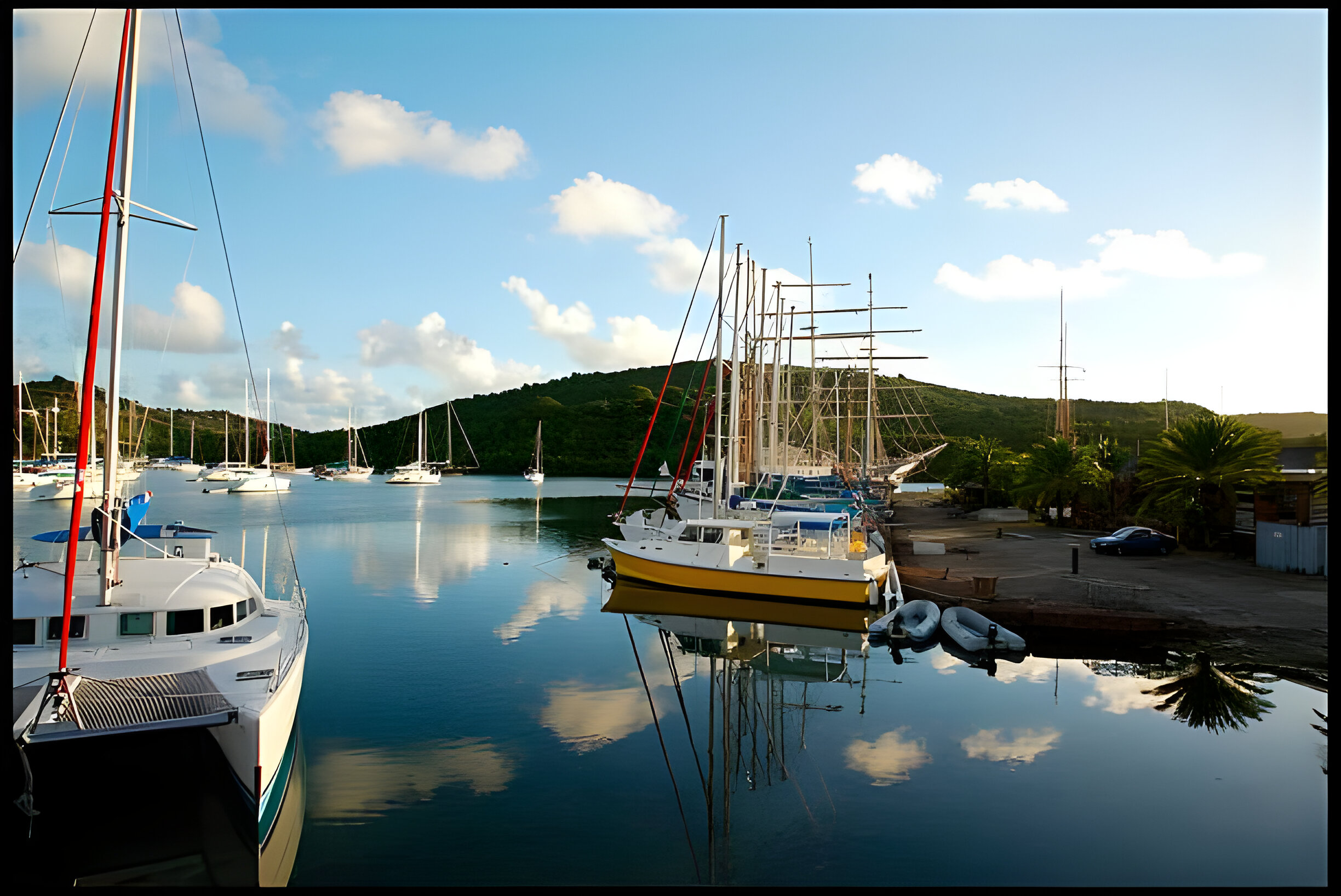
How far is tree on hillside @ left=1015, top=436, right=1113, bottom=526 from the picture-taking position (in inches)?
1667

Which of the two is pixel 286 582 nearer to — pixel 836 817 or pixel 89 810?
pixel 89 810

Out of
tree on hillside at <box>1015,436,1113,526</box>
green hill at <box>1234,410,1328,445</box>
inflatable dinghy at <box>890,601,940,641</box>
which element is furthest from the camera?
green hill at <box>1234,410,1328,445</box>

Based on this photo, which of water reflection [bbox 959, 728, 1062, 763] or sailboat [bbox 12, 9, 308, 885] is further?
water reflection [bbox 959, 728, 1062, 763]

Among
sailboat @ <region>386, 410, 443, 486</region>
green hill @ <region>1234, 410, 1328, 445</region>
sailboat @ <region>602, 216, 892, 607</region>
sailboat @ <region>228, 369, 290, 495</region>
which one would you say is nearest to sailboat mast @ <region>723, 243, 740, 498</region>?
sailboat @ <region>602, 216, 892, 607</region>

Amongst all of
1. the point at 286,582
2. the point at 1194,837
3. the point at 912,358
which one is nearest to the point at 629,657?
the point at 1194,837

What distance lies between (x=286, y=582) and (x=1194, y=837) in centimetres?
2852

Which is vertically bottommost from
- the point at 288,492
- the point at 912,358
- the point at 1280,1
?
the point at 288,492

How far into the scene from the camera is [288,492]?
88.1 meters

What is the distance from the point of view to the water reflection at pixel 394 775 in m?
10.6

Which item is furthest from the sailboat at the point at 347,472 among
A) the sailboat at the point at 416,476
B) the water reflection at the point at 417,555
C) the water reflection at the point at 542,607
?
the water reflection at the point at 542,607

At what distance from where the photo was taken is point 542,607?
86.3 ft

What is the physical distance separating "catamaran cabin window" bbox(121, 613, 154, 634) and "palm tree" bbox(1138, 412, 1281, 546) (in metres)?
35.2

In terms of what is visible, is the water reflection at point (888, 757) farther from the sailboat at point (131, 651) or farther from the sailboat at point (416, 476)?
the sailboat at point (416, 476)

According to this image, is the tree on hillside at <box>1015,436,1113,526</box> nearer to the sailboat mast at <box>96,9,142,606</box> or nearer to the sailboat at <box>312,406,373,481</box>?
the sailboat mast at <box>96,9,142,606</box>
